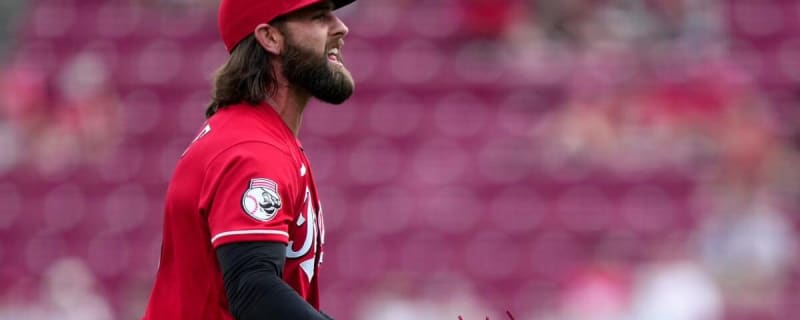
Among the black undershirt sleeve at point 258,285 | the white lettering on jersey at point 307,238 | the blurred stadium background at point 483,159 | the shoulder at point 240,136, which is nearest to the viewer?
the black undershirt sleeve at point 258,285

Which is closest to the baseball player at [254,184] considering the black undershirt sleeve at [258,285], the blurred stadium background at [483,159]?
the black undershirt sleeve at [258,285]

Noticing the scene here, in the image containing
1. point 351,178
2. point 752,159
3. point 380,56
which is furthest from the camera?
point 380,56

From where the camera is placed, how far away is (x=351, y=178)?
377 inches

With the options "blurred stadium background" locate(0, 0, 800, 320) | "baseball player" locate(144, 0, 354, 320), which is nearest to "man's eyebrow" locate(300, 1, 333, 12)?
"baseball player" locate(144, 0, 354, 320)

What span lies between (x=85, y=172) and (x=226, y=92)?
282 inches

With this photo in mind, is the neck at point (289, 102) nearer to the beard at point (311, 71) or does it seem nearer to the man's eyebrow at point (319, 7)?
the beard at point (311, 71)

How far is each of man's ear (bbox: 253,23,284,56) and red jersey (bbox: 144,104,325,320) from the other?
125mm

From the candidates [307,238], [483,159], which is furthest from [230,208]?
[483,159]

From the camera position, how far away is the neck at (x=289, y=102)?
9.90 ft

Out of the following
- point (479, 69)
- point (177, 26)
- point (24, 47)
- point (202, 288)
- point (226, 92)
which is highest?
point (479, 69)

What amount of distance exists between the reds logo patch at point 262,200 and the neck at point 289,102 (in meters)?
0.35

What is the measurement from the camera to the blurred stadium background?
843cm

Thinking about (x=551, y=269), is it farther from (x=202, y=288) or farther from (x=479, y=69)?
(x=202, y=288)

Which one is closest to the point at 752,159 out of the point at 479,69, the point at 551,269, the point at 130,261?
the point at 551,269
